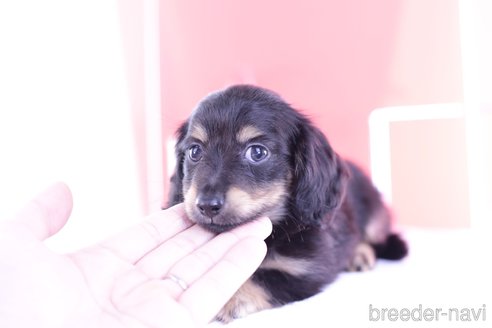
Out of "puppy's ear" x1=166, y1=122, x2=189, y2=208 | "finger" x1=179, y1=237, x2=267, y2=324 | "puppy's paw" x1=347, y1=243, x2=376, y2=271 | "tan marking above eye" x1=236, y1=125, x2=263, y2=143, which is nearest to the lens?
"finger" x1=179, y1=237, x2=267, y2=324

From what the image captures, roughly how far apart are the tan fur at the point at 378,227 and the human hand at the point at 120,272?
1.18m

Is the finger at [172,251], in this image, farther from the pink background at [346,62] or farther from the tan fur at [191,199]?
the pink background at [346,62]

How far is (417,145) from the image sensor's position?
3.21 metres

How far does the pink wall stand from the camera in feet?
9.63

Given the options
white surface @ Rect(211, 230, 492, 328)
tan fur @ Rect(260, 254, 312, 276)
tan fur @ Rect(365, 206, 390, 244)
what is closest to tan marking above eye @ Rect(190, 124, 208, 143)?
tan fur @ Rect(260, 254, 312, 276)

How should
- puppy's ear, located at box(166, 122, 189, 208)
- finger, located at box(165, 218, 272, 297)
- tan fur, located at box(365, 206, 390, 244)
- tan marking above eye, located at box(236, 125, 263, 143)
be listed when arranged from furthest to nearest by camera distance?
tan fur, located at box(365, 206, 390, 244)
puppy's ear, located at box(166, 122, 189, 208)
tan marking above eye, located at box(236, 125, 263, 143)
finger, located at box(165, 218, 272, 297)

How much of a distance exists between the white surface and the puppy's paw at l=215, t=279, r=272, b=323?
1.2 inches

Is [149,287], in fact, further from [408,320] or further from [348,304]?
[408,320]

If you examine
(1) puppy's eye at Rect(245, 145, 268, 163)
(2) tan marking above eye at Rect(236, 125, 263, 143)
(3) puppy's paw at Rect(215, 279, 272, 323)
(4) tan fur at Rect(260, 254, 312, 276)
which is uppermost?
(2) tan marking above eye at Rect(236, 125, 263, 143)

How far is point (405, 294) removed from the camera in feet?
5.87

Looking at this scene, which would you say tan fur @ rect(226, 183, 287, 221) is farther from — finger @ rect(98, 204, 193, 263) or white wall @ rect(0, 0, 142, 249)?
white wall @ rect(0, 0, 142, 249)

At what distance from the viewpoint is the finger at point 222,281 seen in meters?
1.29

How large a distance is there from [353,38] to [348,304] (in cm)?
197

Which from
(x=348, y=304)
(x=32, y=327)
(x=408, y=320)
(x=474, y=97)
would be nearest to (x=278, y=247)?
(x=348, y=304)
